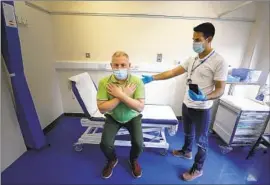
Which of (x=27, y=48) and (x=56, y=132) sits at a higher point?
(x=27, y=48)

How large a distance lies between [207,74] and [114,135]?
103 centimetres

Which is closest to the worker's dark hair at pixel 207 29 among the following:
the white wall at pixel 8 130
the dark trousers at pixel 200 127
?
the dark trousers at pixel 200 127

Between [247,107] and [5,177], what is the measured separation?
2.72m

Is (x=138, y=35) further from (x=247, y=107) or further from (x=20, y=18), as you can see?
(x=247, y=107)

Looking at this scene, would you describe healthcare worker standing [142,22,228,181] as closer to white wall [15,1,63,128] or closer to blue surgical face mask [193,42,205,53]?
blue surgical face mask [193,42,205,53]

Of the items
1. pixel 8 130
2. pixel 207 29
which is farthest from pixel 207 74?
pixel 8 130

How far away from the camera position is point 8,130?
5.20 ft

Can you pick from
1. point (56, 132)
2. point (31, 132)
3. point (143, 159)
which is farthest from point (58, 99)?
point (143, 159)

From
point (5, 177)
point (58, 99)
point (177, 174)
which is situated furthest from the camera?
point (58, 99)

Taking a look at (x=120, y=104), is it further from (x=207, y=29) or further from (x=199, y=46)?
(x=207, y=29)

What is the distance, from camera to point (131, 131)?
152cm

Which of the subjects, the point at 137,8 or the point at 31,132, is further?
the point at 137,8

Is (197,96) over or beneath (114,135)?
over

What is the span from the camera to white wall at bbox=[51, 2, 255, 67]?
2320 mm
